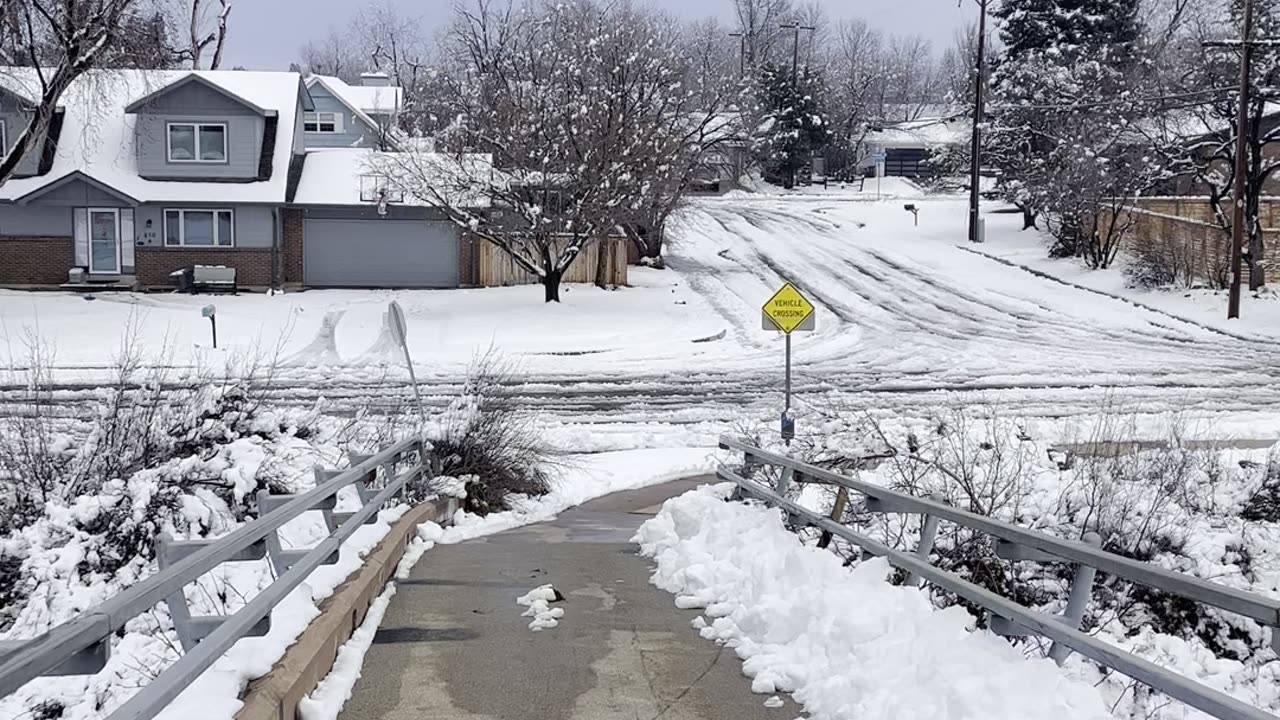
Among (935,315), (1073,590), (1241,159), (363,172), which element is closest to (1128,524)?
(1073,590)

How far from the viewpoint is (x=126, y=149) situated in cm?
4588

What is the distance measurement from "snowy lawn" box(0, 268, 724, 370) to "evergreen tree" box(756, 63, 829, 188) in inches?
1732

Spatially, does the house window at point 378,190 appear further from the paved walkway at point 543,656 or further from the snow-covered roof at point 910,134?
the snow-covered roof at point 910,134

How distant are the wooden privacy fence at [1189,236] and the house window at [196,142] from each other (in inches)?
1229

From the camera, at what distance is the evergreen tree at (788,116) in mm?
88500

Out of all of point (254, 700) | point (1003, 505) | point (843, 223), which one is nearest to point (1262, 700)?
point (1003, 505)

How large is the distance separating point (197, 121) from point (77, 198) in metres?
4.64

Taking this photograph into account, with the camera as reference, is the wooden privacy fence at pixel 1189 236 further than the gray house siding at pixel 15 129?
No

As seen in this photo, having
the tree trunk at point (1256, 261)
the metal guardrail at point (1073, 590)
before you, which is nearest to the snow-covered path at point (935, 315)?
the tree trunk at point (1256, 261)

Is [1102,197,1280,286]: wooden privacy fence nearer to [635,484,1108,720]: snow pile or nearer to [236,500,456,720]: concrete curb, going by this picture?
[635,484,1108,720]: snow pile

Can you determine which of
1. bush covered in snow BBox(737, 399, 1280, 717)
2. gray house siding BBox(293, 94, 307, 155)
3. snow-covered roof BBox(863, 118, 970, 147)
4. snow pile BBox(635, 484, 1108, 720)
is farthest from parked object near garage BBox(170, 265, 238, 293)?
snow-covered roof BBox(863, 118, 970, 147)

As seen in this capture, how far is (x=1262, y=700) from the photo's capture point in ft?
32.3

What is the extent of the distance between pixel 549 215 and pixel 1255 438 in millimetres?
23349

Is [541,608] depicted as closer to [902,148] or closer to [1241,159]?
[1241,159]
